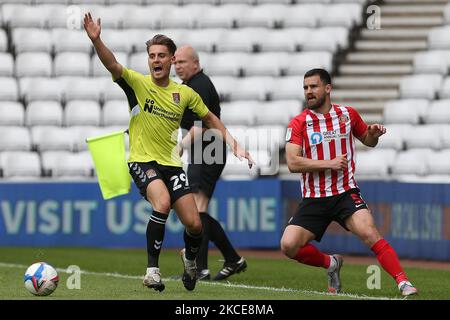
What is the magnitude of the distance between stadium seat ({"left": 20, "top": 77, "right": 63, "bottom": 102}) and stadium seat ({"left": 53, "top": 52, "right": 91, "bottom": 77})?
0.26 m

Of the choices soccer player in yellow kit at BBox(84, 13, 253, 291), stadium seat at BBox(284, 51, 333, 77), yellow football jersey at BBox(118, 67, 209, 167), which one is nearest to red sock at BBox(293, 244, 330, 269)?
soccer player in yellow kit at BBox(84, 13, 253, 291)

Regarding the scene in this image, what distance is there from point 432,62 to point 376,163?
9.20 feet

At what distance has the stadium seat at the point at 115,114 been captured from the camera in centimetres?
1802

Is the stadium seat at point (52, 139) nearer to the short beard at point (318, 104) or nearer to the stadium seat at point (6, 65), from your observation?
the stadium seat at point (6, 65)

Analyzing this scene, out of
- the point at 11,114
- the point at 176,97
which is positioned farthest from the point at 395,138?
the point at 176,97

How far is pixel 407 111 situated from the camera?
17469 mm

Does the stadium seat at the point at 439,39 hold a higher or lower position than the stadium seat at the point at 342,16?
lower

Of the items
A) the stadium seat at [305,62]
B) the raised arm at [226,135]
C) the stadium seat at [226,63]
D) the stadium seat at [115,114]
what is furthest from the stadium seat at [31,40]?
the raised arm at [226,135]

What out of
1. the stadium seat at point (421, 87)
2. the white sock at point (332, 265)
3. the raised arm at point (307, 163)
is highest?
the stadium seat at point (421, 87)

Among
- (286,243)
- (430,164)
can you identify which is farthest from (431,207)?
(286,243)

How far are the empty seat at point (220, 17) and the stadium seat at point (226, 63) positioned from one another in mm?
1009

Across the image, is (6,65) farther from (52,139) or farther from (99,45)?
(99,45)

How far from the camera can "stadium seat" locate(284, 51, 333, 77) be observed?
18.7 metres
